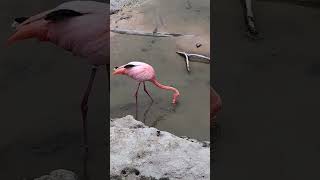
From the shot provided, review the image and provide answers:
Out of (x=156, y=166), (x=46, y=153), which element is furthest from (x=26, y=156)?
(x=156, y=166)

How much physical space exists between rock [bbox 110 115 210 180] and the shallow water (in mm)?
306

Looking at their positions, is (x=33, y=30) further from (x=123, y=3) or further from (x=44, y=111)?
(x=123, y=3)

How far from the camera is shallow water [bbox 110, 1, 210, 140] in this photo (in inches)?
119

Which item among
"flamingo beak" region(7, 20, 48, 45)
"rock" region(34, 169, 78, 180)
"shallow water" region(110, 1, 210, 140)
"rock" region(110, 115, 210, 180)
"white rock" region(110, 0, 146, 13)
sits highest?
"flamingo beak" region(7, 20, 48, 45)

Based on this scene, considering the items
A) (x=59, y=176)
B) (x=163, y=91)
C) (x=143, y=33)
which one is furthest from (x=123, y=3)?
(x=59, y=176)

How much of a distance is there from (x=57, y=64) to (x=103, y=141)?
0.78 metres

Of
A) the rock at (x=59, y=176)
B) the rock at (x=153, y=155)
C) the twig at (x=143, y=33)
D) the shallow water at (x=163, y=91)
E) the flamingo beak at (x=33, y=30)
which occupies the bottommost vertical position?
the shallow water at (x=163, y=91)

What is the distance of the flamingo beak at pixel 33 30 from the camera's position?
2.32 m
